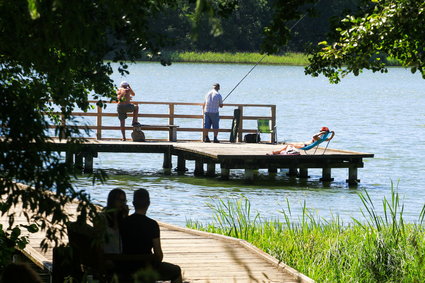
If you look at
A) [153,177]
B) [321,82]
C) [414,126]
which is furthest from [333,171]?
[321,82]

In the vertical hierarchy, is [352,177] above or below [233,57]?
below

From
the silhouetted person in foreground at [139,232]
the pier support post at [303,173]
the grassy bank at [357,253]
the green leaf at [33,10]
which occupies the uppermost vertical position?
the green leaf at [33,10]

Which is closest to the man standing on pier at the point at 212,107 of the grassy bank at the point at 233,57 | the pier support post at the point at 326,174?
the pier support post at the point at 326,174

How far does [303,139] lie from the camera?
36812mm

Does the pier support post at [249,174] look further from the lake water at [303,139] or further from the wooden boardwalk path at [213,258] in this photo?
the wooden boardwalk path at [213,258]

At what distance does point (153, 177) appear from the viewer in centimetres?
2378

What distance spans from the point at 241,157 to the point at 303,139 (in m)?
16.4

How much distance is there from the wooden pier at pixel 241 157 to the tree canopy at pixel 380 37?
1097 cm

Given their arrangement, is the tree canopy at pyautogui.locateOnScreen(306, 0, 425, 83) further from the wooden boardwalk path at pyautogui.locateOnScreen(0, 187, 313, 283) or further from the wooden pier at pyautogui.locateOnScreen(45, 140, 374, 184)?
the wooden pier at pyautogui.locateOnScreen(45, 140, 374, 184)

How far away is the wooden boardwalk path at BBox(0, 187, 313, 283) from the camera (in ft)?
26.2

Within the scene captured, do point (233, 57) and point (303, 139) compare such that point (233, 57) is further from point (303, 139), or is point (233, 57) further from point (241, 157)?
point (241, 157)

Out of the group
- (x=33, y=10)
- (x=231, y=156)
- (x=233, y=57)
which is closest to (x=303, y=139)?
(x=231, y=156)

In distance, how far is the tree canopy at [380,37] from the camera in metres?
8.30

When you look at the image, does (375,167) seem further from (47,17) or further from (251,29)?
(251,29)
